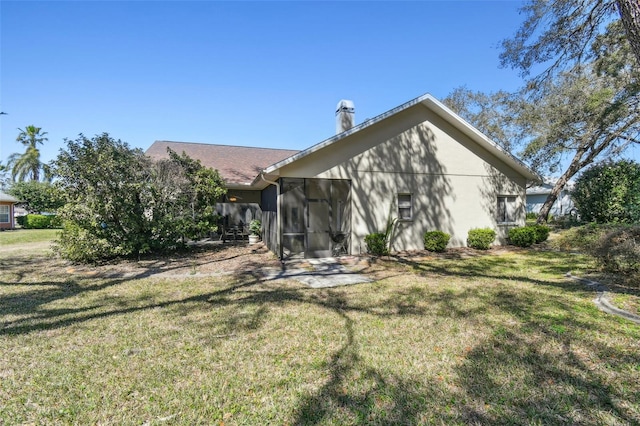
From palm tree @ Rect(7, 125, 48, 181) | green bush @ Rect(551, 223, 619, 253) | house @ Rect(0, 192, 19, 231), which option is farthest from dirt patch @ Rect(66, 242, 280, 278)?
palm tree @ Rect(7, 125, 48, 181)

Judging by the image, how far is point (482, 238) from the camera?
461 inches

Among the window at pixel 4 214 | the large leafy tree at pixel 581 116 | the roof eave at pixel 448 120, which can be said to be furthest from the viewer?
the window at pixel 4 214

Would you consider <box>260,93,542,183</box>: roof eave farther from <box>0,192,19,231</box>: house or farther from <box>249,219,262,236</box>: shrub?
<box>0,192,19,231</box>: house

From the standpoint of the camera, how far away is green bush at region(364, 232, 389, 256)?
10344 millimetres

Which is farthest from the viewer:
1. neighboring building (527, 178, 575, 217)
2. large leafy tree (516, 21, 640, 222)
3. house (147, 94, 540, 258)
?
neighboring building (527, 178, 575, 217)

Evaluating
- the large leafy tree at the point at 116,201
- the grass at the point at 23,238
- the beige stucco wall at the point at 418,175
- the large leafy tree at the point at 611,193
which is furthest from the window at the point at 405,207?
the grass at the point at 23,238

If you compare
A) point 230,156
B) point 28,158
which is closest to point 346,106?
point 230,156

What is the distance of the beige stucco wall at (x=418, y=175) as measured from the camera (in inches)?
419

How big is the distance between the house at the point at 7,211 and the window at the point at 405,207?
102 feet

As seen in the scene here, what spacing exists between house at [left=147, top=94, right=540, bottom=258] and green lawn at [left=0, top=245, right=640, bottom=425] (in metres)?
4.43

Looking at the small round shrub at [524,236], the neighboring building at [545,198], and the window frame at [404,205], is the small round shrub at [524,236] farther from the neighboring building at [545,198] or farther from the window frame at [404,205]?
the neighboring building at [545,198]

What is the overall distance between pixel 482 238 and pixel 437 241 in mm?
2067

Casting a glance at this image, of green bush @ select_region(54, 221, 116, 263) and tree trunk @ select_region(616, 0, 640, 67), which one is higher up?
tree trunk @ select_region(616, 0, 640, 67)

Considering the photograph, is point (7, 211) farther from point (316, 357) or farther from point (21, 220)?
point (316, 357)
